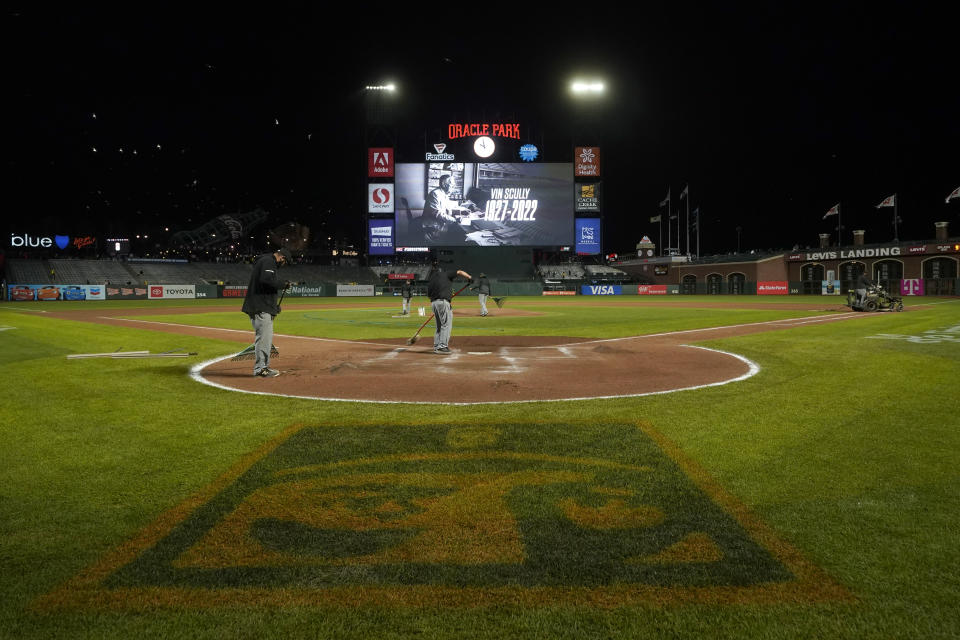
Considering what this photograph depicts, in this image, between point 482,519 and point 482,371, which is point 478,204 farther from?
point 482,519

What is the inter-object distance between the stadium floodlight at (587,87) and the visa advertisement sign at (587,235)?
19.4m

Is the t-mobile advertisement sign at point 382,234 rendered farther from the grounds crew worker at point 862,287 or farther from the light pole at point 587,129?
the grounds crew worker at point 862,287

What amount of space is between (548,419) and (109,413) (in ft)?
15.7

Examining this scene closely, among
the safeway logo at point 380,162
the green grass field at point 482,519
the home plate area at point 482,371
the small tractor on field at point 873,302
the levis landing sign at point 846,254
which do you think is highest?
the safeway logo at point 380,162

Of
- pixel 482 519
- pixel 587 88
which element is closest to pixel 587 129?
pixel 587 88

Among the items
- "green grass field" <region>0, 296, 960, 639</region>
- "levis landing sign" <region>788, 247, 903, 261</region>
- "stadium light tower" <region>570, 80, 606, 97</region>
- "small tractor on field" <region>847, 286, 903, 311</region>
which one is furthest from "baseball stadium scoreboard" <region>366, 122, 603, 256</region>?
"green grass field" <region>0, 296, 960, 639</region>

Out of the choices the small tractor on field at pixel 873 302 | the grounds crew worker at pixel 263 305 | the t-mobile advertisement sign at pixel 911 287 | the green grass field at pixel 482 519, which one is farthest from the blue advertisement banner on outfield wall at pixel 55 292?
the t-mobile advertisement sign at pixel 911 287

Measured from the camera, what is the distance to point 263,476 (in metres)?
4.19

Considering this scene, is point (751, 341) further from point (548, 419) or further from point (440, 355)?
point (548, 419)

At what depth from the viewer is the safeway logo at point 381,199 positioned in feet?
220

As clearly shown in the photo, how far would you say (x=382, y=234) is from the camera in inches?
2650

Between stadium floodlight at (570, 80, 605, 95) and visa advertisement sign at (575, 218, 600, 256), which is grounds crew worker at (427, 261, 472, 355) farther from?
stadium floodlight at (570, 80, 605, 95)

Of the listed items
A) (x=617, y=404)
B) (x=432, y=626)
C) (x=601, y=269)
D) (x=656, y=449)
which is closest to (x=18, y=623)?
(x=432, y=626)

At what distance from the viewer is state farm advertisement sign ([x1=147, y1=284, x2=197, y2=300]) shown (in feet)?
185
